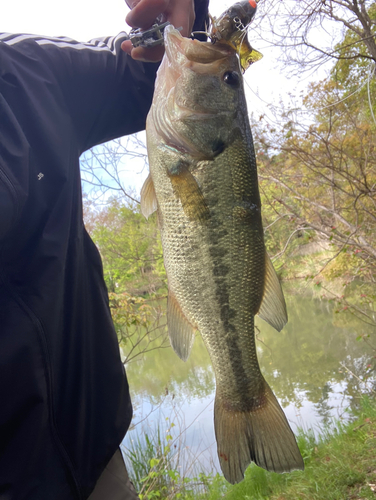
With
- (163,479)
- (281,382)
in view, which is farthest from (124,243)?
(163,479)

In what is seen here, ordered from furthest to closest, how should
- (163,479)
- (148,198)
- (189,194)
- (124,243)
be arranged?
1. (124,243)
2. (163,479)
3. (148,198)
4. (189,194)

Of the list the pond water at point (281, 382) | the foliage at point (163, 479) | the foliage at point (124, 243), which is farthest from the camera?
the foliage at point (124, 243)

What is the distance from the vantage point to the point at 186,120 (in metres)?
1.20

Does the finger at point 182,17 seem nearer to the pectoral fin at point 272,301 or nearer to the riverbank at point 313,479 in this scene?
the pectoral fin at point 272,301

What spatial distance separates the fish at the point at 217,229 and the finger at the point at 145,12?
11cm

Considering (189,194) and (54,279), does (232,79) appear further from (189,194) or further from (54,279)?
(54,279)

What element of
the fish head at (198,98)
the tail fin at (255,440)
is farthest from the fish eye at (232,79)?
the tail fin at (255,440)

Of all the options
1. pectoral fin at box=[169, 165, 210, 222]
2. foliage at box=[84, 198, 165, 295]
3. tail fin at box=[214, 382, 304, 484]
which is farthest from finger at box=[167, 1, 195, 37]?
foliage at box=[84, 198, 165, 295]

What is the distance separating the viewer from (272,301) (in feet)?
4.13

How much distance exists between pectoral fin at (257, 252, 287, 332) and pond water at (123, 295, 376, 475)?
3.84 meters

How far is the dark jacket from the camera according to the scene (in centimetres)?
93

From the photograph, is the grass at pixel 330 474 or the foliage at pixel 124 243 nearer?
the grass at pixel 330 474

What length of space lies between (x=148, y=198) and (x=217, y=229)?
299mm

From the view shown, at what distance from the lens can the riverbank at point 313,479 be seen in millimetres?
3252
